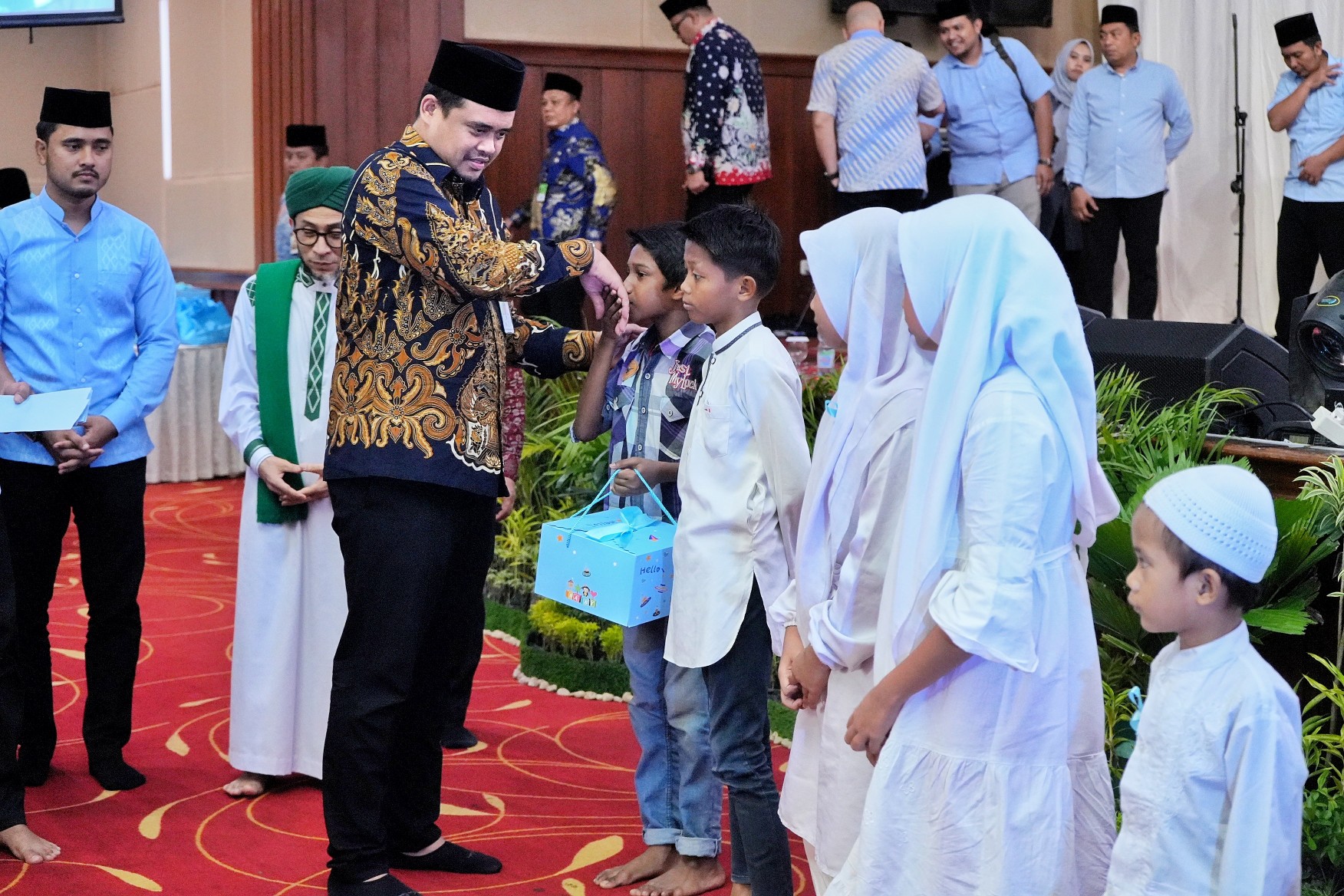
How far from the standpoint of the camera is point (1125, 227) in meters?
7.48

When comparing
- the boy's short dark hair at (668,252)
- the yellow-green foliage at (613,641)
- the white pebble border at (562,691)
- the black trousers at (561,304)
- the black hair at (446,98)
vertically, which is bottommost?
the white pebble border at (562,691)

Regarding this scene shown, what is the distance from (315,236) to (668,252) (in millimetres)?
1015

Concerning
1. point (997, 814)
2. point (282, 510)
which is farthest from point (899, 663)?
point (282, 510)

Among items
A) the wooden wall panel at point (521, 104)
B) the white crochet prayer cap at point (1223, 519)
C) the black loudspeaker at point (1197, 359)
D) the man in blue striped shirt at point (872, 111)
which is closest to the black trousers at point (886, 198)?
the man in blue striped shirt at point (872, 111)

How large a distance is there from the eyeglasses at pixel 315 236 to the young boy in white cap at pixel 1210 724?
2.30 m

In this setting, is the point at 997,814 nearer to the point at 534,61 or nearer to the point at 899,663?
the point at 899,663

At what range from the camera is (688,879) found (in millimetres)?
2934

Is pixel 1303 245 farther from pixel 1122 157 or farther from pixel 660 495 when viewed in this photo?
pixel 660 495

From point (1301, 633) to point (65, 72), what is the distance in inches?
433

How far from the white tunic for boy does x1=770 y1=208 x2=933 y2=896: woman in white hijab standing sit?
46cm

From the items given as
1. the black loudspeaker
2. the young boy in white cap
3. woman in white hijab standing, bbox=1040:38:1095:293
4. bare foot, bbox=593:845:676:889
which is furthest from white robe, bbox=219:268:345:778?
woman in white hijab standing, bbox=1040:38:1095:293

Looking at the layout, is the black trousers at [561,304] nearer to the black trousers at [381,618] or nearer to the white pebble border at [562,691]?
the white pebble border at [562,691]

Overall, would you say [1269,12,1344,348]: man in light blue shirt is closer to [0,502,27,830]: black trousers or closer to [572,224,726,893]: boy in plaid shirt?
[572,224,726,893]: boy in plaid shirt

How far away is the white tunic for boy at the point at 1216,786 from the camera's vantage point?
1.64 m
